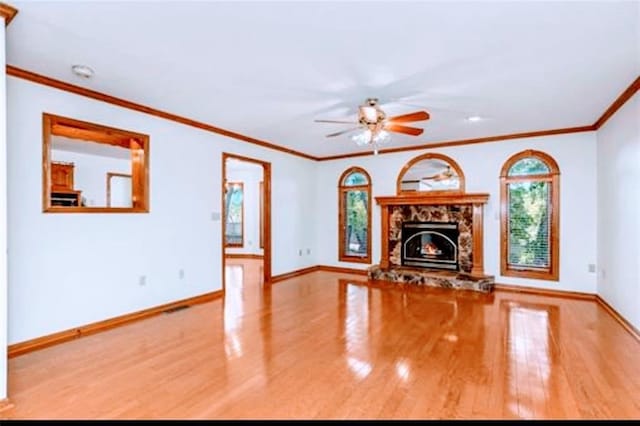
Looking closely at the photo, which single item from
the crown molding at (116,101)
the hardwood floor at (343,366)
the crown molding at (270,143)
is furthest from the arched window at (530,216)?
the crown molding at (116,101)

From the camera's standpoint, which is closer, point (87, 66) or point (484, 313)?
point (87, 66)

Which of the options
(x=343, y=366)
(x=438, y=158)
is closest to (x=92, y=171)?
(x=343, y=366)

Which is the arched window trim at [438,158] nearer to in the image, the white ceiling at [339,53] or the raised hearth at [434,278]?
the raised hearth at [434,278]

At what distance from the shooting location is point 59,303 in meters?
3.37

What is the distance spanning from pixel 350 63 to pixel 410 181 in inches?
157

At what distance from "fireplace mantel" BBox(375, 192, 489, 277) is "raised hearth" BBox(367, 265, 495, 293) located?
230 mm

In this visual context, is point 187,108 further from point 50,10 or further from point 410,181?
point 410,181

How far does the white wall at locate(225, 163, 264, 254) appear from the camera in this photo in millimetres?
9492

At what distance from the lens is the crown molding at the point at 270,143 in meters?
3.25

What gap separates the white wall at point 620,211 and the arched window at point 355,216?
3691 mm

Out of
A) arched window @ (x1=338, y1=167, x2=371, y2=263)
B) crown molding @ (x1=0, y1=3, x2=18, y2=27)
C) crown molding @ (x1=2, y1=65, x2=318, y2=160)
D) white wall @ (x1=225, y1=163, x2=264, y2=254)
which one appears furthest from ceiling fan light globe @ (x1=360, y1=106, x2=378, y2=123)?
white wall @ (x1=225, y1=163, x2=264, y2=254)

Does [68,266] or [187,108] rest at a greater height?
[187,108]

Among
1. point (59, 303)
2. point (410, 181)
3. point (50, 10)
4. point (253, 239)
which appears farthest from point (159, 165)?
point (253, 239)

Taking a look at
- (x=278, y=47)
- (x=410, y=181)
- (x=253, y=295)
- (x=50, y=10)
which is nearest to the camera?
(x=50, y=10)
